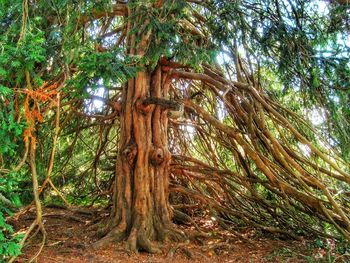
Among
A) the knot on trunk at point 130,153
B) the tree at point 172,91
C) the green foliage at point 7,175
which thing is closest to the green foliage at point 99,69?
the tree at point 172,91

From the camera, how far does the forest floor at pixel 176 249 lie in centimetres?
471

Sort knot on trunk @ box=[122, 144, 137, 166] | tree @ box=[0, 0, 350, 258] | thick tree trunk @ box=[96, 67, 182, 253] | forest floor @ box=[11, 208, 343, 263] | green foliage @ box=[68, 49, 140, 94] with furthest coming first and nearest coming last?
knot on trunk @ box=[122, 144, 137, 166]
thick tree trunk @ box=[96, 67, 182, 253]
forest floor @ box=[11, 208, 343, 263]
tree @ box=[0, 0, 350, 258]
green foliage @ box=[68, 49, 140, 94]

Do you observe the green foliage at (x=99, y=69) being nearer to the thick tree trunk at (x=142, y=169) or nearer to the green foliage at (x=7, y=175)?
the green foliage at (x=7, y=175)

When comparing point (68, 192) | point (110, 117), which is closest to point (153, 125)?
point (110, 117)

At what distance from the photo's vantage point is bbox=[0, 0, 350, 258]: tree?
3.87 m

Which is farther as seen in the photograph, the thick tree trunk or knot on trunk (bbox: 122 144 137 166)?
knot on trunk (bbox: 122 144 137 166)

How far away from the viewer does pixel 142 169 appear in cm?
545

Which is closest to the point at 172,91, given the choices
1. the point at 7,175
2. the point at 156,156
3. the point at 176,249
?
the point at 156,156

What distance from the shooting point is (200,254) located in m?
5.03

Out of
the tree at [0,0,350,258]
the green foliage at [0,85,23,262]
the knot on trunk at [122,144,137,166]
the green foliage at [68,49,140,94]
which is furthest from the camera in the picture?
the knot on trunk at [122,144,137,166]

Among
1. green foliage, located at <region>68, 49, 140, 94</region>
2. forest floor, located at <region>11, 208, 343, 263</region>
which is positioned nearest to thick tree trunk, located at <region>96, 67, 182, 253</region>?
forest floor, located at <region>11, 208, 343, 263</region>

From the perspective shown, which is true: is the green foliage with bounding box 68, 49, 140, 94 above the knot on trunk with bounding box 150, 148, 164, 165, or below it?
above

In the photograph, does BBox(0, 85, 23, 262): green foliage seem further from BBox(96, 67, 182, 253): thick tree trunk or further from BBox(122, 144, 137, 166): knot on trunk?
BBox(122, 144, 137, 166): knot on trunk

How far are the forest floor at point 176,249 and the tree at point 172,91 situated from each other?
212 mm
